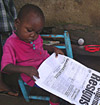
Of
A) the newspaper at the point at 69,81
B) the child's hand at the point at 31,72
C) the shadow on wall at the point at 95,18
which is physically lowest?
A: the newspaper at the point at 69,81

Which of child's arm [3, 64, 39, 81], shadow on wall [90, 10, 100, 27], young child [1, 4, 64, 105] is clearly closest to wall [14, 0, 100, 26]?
shadow on wall [90, 10, 100, 27]

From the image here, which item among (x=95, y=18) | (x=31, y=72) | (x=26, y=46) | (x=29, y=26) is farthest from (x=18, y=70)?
(x=95, y=18)

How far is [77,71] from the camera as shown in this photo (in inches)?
41.7

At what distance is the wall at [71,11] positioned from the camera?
1.59 m

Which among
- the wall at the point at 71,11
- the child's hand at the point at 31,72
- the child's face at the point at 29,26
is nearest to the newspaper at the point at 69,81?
the child's hand at the point at 31,72

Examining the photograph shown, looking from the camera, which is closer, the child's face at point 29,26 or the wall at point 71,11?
the child's face at point 29,26

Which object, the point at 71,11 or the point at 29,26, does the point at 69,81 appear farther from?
the point at 71,11

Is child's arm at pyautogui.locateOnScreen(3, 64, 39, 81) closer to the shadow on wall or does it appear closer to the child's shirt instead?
the child's shirt

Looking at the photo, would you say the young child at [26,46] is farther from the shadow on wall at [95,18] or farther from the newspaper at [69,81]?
the shadow on wall at [95,18]

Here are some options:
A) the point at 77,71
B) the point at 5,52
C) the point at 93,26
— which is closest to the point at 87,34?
the point at 93,26

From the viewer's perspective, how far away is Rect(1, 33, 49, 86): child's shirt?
3.10 ft

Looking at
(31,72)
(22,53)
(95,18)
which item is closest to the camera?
(31,72)

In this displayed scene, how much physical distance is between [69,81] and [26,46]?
0.45 metres

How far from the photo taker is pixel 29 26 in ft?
2.94
